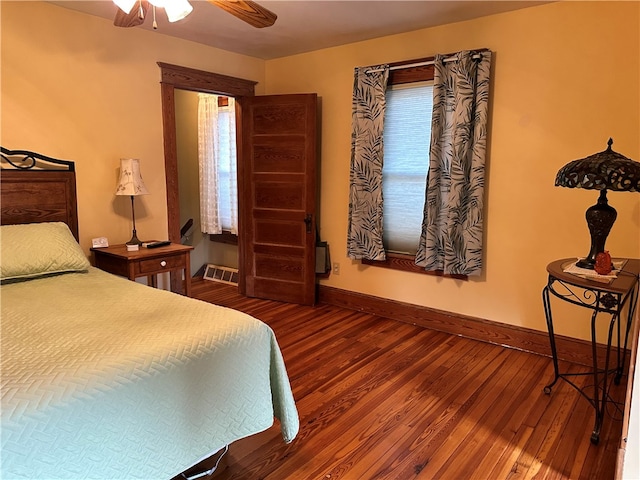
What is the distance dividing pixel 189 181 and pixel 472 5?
3718 mm

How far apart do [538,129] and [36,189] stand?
3545 millimetres

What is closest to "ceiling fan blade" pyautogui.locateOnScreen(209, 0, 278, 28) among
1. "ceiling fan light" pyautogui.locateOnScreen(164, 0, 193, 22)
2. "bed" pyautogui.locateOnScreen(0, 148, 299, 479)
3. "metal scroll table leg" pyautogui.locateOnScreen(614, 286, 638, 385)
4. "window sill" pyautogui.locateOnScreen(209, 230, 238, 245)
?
"ceiling fan light" pyautogui.locateOnScreen(164, 0, 193, 22)

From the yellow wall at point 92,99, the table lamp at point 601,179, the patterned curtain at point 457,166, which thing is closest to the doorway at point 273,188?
the yellow wall at point 92,99

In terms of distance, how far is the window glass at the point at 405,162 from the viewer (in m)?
3.57

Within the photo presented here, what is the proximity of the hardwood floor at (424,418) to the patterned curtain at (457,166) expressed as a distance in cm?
73

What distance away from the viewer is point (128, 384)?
4.58ft

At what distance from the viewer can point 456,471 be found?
6.34ft

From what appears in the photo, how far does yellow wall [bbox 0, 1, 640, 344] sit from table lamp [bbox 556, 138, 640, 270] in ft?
2.42

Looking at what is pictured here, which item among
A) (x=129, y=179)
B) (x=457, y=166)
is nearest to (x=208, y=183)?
(x=129, y=179)

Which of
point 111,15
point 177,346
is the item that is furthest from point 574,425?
point 111,15

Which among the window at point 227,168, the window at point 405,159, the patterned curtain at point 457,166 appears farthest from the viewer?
the window at point 227,168

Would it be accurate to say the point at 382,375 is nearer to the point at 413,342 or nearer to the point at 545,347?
the point at 413,342

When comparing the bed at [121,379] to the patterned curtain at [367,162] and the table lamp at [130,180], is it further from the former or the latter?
the patterned curtain at [367,162]

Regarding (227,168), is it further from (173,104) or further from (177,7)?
(177,7)
